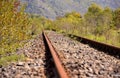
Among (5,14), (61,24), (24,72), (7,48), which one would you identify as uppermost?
(5,14)

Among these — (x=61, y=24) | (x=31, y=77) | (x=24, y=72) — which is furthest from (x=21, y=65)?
(x=61, y=24)

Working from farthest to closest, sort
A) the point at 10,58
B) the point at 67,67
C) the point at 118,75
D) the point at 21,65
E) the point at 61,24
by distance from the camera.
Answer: the point at 61,24 → the point at 10,58 → the point at 21,65 → the point at 67,67 → the point at 118,75

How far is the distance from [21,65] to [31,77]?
1.51 m

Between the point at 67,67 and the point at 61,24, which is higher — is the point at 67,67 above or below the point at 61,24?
above

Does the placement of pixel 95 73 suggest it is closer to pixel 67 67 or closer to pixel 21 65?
pixel 67 67

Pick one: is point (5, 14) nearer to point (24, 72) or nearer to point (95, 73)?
point (24, 72)

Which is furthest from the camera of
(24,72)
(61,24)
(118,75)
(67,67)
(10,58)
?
(61,24)

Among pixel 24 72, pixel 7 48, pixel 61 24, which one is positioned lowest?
pixel 61 24

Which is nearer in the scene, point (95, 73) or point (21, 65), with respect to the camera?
point (95, 73)

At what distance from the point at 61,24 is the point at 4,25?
61.3 meters

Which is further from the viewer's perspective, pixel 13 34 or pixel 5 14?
pixel 13 34

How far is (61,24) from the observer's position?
70.6m

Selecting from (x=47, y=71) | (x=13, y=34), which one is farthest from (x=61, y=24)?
(x=47, y=71)

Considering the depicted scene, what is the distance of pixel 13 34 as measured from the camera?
1077cm
